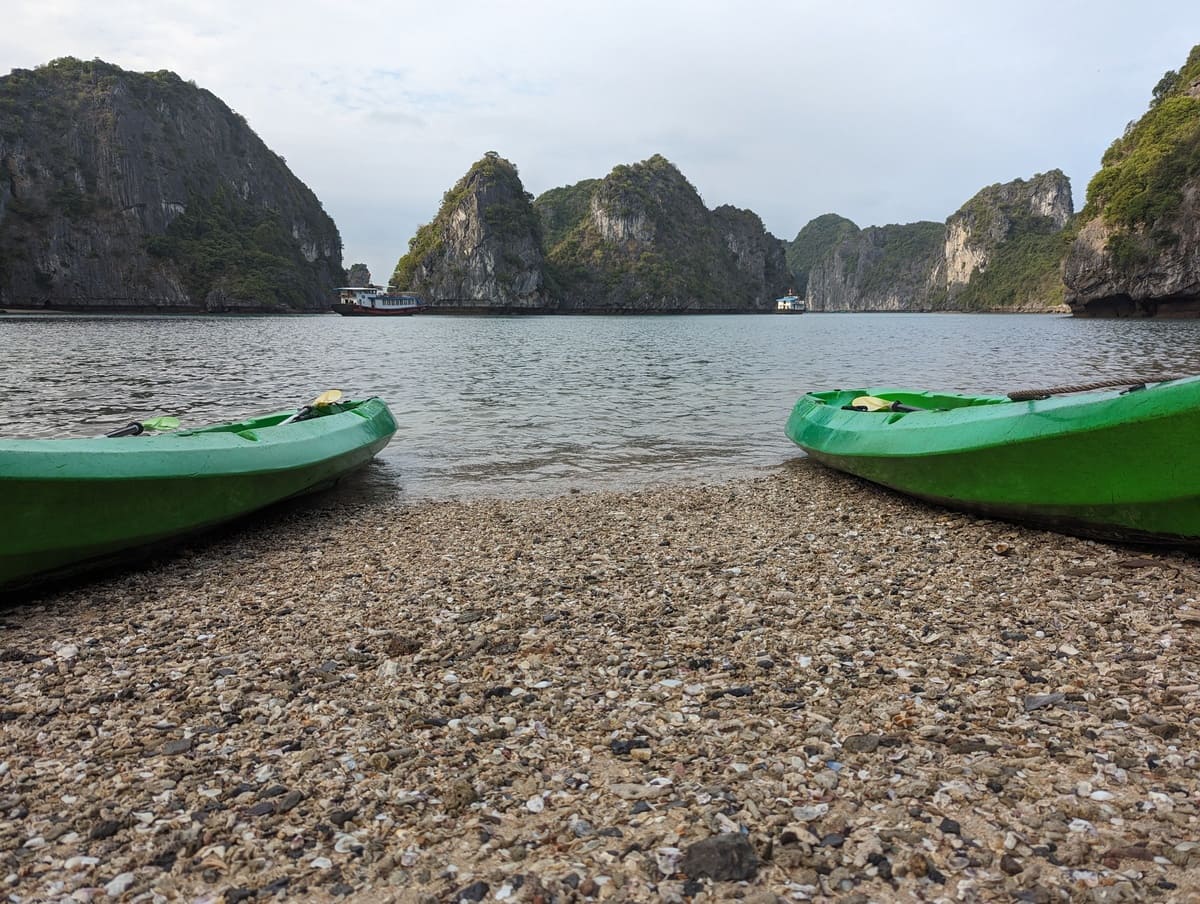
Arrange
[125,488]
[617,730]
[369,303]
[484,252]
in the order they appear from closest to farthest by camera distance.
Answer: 1. [617,730]
2. [125,488]
3. [369,303]
4. [484,252]

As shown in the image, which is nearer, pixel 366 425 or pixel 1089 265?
pixel 366 425

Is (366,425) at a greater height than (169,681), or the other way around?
(366,425)

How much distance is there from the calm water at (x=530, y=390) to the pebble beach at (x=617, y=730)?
5.47 metres

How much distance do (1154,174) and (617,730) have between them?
4302 inches

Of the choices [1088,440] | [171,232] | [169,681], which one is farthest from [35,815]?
[171,232]

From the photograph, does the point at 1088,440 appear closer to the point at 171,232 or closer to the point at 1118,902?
the point at 1118,902

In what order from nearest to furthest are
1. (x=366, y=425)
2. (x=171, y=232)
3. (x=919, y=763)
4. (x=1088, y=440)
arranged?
(x=919, y=763)
(x=1088, y=440)
(x=366, y=425)
(x=171, y=232)

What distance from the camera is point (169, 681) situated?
4.55 metres

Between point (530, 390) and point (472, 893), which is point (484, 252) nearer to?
point (530, 390)

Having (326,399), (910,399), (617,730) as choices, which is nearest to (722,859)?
(617,730)

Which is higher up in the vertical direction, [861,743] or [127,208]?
[127,208]

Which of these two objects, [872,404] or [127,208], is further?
[127,208]

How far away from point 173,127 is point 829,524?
686ft

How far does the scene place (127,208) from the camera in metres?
144
